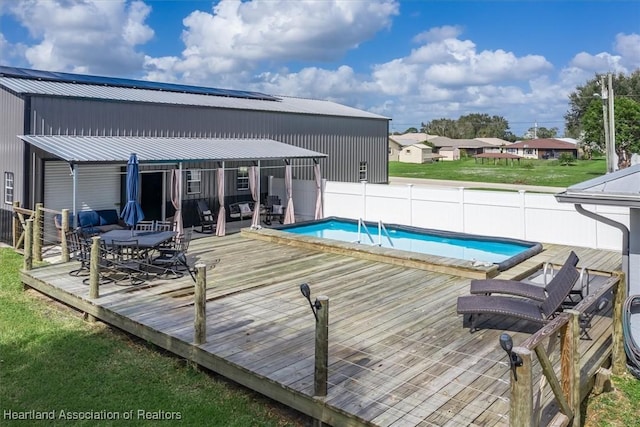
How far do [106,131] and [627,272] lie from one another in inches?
487

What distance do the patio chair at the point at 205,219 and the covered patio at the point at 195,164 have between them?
1.20 feet

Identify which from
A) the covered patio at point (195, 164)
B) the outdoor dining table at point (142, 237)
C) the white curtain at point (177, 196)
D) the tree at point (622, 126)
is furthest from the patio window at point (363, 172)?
the tree at point (622, 126)

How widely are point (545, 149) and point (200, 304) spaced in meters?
74.8

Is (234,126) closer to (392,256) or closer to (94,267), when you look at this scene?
(392,256)

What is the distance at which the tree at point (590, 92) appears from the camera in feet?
186

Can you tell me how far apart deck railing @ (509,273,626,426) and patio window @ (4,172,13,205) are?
1251 cm

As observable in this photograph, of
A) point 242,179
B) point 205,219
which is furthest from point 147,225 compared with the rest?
point 242,179

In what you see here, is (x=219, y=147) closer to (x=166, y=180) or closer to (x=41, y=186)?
(x=166, y=180)

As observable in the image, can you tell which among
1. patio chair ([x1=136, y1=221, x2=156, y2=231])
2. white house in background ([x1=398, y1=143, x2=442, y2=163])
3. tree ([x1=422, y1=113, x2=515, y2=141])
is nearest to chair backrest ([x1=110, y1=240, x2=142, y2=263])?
patio chair ([x1=136, y1=221, x2=156, y2=231])

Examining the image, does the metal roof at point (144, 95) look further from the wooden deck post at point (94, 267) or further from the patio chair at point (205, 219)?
the wooden deck post at point (94, 267)

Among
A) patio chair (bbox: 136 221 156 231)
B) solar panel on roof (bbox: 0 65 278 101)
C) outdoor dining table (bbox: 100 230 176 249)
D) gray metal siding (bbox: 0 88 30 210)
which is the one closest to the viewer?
outdoor dining table (bbox: 100 230 176 249)

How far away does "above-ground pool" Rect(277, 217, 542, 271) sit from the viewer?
39.2 feet

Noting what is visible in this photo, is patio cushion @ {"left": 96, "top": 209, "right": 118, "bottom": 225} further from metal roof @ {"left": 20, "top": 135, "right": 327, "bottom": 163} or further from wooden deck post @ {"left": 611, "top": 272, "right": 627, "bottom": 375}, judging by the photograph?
wooden deck post @ {"left": 611, "top": 272, "right": 627, "bottom": 375}

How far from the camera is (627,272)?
5828 millimetres
